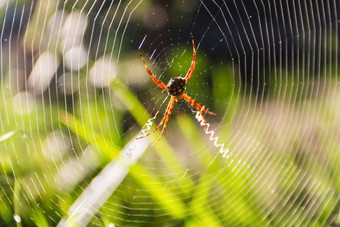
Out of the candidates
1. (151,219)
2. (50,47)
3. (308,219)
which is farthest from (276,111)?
(50,47)

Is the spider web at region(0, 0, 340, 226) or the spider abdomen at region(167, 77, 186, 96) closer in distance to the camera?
the spider web at region(0, 0, 340, 226)

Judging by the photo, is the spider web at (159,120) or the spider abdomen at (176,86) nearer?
the spider web at (159,120)

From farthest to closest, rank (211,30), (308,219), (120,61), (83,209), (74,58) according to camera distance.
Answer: (211,30) → (120,61) → (74,58) → (308,219) → (83,209)

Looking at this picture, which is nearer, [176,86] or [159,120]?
[176,86]

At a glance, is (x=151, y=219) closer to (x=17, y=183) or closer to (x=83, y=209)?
(x=83, y=209)

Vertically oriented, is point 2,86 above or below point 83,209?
above

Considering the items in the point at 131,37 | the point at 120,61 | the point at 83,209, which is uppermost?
the point at 131,37

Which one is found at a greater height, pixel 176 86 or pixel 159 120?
pixel 176 86

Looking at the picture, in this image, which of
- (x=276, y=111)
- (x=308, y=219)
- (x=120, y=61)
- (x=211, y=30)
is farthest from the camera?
(x=211, y=30)
